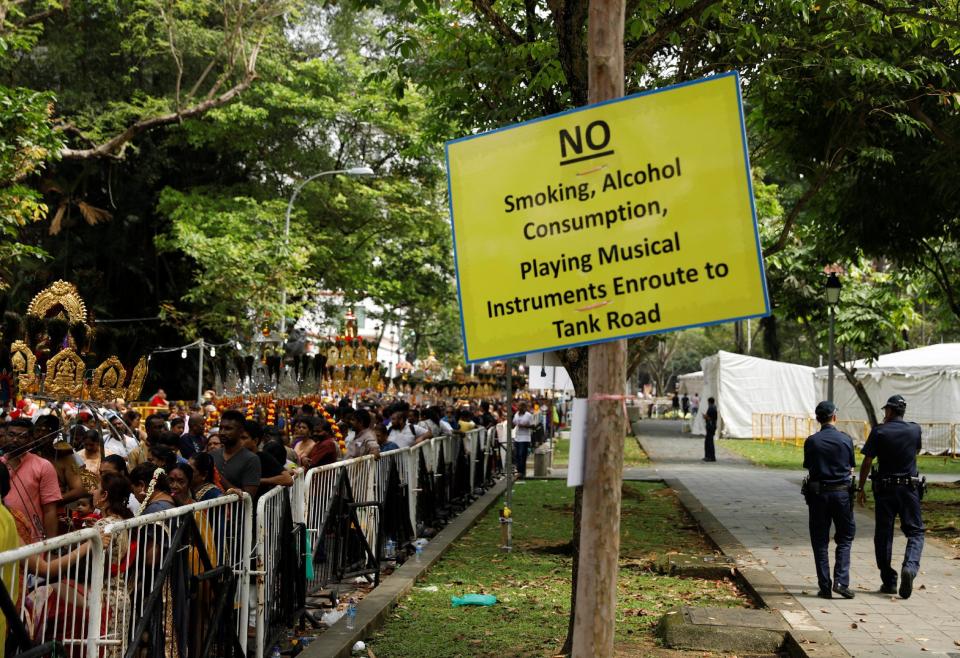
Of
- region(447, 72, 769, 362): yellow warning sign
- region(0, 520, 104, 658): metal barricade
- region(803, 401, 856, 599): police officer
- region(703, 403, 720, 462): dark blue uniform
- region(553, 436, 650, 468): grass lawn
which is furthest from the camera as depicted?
region(703, 403, 720, 462): dark blue uniform

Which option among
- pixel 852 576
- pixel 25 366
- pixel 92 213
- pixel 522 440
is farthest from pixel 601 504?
pixel 92 213

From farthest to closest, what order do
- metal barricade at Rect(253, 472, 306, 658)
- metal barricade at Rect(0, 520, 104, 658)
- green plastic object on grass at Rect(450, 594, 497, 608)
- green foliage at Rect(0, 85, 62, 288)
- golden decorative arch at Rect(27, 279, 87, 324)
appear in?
green foliage at Rect(0, 85, 62, 288) < golden decorative arch at Rect(27, 279, 87, 324) < green plastic object on grass at Rect(450, 594, 497, 608) < metal barricade at Rect(253, 472, 306, 658) < metal barricade at Rect(0, 520, 104, 658)

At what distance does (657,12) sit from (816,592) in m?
5.72

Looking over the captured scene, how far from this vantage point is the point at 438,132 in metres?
14.9

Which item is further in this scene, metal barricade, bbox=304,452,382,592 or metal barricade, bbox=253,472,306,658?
metal barricade, bbox=304,452,382,592

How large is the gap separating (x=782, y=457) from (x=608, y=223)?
92.9ft

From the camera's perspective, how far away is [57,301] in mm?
13562

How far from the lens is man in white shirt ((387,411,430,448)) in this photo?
14.7m

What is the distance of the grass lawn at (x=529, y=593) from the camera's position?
7.95 metres

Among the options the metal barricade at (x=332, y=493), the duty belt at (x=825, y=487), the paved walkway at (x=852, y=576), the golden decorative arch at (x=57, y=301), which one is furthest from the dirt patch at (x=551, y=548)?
the golden decorative arch at (x=57, y=301)

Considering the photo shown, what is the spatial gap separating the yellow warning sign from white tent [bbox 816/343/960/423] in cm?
2950

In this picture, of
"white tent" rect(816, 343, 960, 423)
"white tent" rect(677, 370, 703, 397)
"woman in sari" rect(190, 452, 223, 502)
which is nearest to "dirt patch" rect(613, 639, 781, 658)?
"woman in sari" rect(190, 452, 223, 502)

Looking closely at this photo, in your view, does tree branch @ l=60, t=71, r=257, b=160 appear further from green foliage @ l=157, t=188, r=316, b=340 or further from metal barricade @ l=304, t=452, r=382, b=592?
metal barricade @ l=304, t=452, r=382, b=592

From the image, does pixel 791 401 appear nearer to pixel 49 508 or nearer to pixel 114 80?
pixel 114 80
